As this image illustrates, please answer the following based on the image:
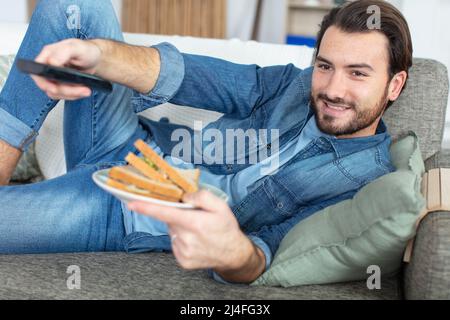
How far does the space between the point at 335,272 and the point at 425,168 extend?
492 mm

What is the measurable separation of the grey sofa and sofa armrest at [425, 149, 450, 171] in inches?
14.0

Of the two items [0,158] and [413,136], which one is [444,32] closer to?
[413,136]

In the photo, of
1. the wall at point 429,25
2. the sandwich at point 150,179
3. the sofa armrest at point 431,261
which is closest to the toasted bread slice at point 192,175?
the sandwich at point 150,179

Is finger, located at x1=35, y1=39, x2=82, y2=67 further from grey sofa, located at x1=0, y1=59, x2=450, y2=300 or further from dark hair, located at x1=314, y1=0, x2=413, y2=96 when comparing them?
dark hair, located at x1=314, y1=0, x2=413, y2=96

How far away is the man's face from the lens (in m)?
1.47

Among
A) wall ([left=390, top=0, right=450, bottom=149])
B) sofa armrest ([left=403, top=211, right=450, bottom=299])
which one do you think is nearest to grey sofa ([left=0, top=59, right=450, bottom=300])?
sofa armrest ([left=403, top=211, right=450, bottom=299])

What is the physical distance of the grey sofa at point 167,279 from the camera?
1.07 metres

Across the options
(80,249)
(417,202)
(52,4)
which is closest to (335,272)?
(417,202)

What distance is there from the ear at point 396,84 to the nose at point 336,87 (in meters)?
0.14

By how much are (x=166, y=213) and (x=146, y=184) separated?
0.05m

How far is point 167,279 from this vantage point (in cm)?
122

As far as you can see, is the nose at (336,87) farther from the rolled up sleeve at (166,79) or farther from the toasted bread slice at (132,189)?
the toasted bread slice at (132,189)

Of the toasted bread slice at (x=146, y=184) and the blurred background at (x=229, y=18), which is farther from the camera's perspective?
the blurred background at (x=229, y=18)

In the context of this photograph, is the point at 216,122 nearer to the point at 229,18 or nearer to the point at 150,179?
the point at 150,179
